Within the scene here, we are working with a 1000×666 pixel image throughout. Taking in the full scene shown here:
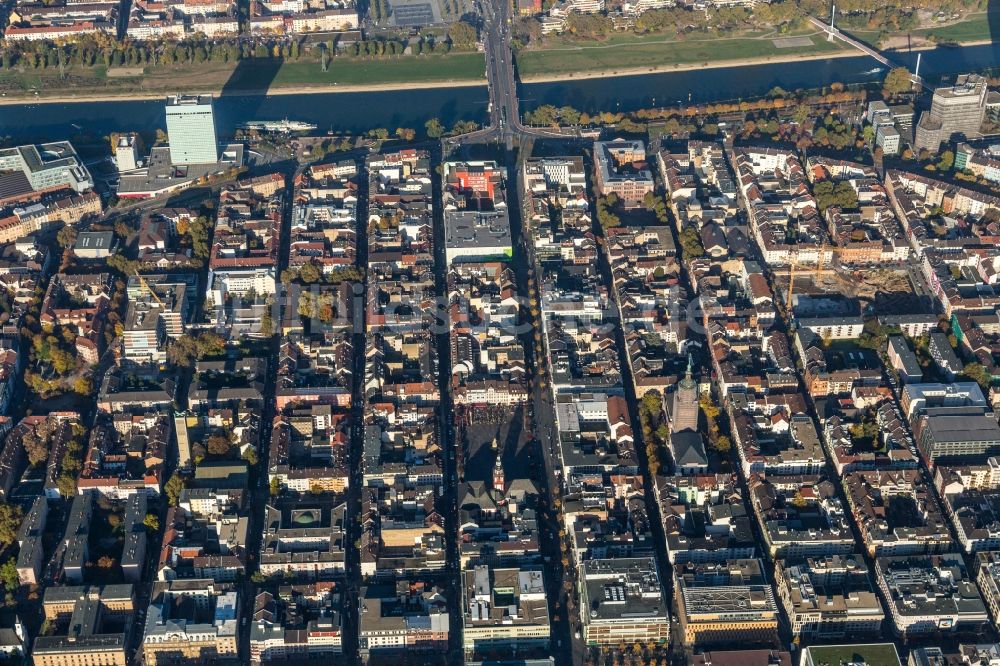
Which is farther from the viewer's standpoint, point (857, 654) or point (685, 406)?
point (685, 406)

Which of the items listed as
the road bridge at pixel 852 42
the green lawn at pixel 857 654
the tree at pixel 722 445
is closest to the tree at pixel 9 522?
the tree at pixel 722 445

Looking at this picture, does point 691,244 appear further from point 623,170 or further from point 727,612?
point 727,612

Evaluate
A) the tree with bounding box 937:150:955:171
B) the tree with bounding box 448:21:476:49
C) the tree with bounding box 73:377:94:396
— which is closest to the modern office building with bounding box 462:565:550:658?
the tree with bounding box 73:377:94:396

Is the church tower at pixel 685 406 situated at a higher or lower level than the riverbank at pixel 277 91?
lower

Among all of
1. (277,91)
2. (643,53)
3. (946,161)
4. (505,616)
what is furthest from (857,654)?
(277,91)

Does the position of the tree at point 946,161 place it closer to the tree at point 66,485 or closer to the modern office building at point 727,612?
the modern office building at point 727,612
